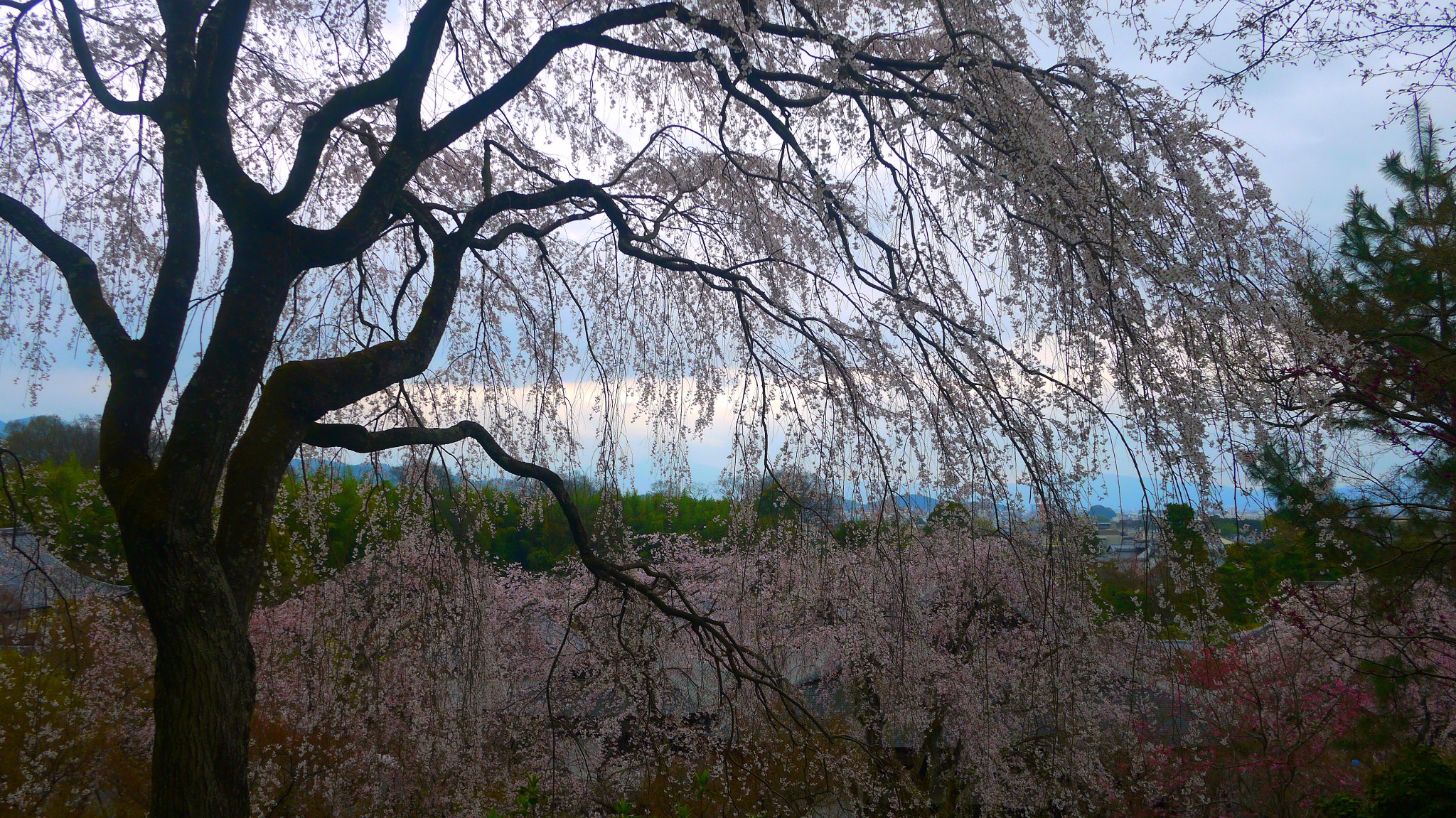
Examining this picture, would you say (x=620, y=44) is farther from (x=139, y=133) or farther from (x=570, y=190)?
(x=139, y=133)

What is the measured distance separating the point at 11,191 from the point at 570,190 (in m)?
2.40

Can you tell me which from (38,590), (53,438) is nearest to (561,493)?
(53,438)

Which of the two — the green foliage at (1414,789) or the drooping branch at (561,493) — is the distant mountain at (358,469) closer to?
the drooping branch at (561,493)

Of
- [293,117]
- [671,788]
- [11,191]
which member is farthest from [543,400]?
[671,788]

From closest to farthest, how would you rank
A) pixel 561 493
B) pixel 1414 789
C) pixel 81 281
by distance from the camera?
pixel 81 281
pixel 561 493
pixel 1414 789

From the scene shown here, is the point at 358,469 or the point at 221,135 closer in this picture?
the point at 221,135

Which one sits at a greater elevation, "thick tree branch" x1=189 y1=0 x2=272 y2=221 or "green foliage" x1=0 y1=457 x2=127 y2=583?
"thick tree branch" x1=189 y1=0 x2=272 y2=221

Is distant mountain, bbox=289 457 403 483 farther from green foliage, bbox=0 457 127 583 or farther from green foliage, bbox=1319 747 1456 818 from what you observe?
green foliage, bbox=1319 747 1456 818

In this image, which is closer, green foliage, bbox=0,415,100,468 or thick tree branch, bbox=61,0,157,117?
thick tree branch, bbox=61,0,157,117

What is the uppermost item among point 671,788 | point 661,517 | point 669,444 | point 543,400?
point 543,400

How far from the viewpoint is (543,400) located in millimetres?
3133

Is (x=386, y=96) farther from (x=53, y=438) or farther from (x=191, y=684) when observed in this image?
(x=53, y=438)

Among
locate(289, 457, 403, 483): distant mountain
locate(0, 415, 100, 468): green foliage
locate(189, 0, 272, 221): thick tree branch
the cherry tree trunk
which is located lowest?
the cherry tree trunk

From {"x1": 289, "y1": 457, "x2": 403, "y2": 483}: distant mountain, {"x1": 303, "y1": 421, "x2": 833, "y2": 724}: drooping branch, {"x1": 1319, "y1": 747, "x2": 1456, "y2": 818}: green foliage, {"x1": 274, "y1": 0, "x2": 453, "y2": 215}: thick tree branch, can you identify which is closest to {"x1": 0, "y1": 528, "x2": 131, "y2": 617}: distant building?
{"x1": 289, "y1": 457, "x2": 403, "y2": 483}: distant mountain
